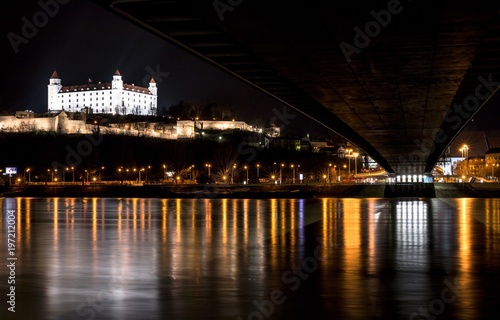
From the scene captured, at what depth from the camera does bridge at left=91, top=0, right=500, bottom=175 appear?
59.3 feet

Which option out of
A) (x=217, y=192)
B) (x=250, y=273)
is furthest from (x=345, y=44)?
(x=217, y=192)

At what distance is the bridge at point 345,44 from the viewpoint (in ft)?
59.3

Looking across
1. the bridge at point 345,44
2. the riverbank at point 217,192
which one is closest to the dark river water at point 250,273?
the bridge at point 345,44

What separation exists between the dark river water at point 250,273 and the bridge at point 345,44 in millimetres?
6421

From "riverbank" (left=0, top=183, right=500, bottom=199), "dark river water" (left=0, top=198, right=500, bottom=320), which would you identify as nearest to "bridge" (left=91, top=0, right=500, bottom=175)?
"dark river water" (left=0, top=198, right=500, bottom=320)

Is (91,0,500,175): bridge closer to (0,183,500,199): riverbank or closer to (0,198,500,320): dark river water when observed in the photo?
(0,198,500,320): dark river water

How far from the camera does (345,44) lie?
72.9 ft

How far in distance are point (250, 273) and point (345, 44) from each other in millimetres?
10981

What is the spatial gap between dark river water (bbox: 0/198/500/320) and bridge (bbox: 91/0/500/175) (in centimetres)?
642

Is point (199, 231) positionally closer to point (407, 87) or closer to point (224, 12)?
point (224, 12)

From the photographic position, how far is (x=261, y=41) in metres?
21.6

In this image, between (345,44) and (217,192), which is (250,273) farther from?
(217,192)

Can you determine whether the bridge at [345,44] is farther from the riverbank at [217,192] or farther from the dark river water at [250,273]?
the riverbank at [217,192]

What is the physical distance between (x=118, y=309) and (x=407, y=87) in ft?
81.2
